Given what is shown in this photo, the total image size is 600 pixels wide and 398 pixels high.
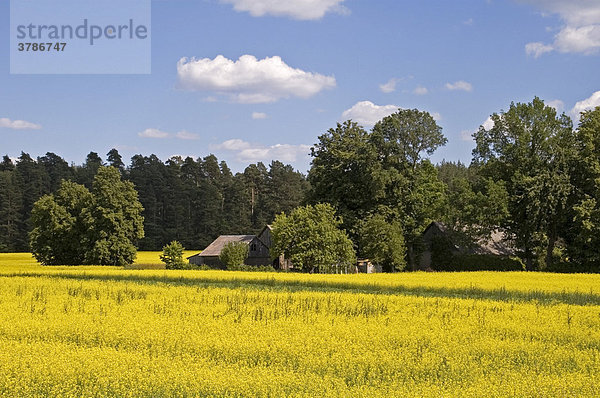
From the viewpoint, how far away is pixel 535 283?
37.3 m

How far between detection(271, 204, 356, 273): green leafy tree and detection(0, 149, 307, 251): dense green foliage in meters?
43.6

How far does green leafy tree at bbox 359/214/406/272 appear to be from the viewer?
56.4 meters

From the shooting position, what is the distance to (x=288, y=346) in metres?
15.7

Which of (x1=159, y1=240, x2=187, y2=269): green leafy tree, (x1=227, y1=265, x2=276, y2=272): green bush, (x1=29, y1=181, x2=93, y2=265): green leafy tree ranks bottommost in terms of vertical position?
(x1=227, y1=265, x2=276, y2=272): green bush

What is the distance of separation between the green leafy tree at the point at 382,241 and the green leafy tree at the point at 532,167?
1011 cm

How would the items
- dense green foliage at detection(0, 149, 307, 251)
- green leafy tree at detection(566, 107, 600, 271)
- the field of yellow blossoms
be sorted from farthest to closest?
dense green foliage at detection(0, 149, 307, 251) < green leafy tree at detection(566, 107, 600, 271) < the field of yellow blossoms

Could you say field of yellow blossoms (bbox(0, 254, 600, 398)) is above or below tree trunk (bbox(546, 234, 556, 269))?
below

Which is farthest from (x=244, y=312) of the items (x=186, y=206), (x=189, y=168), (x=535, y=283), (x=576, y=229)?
(x=189, y=168)

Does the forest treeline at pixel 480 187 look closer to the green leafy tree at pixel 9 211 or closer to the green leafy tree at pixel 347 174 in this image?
the green leafy tree at pixel 347 174

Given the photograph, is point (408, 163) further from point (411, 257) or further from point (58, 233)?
point (58, 233)

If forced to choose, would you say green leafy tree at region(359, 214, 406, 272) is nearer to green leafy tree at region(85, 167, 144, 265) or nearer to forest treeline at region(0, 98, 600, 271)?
forest treeline at region(0, 98, 600, 271)

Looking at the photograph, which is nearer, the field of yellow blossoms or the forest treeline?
the field of yellow blossoms

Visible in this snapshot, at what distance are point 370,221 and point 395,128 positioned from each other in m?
10.4

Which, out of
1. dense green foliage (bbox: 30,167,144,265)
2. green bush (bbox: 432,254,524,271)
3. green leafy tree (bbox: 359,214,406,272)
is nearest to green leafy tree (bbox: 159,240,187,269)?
dense green foliage (bbox: 30,167,144,265)
